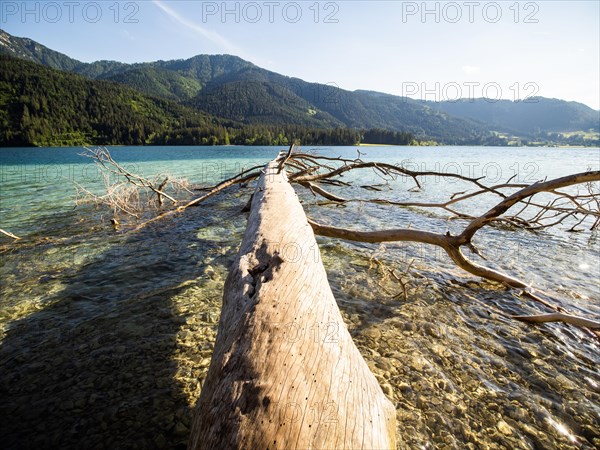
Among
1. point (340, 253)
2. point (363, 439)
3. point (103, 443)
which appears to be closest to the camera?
point (363, 439)

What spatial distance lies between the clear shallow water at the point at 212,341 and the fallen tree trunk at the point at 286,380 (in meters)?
0.95

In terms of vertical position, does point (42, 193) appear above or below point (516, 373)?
Answer: above

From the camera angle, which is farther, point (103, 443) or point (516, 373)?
point (516, 373)

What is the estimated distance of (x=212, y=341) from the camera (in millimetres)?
3037

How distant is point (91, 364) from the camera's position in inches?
105

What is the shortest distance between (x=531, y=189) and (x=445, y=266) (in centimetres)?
283

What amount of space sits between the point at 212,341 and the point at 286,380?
1914 mm

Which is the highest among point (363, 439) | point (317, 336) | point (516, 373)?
point (317, 336)

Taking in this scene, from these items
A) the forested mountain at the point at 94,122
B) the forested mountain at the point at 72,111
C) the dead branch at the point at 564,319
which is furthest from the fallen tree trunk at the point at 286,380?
the forested mountain at the point at 72,111

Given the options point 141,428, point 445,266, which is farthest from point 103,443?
point 445,266

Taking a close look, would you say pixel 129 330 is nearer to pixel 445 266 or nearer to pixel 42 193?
pixel 445 266

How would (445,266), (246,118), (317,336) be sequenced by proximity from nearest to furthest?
1. (317,336)
2. (445,266)
3. (246,118)

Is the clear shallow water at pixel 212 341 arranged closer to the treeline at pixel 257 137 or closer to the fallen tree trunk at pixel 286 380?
the fallen tree trunk at pixel 286 380

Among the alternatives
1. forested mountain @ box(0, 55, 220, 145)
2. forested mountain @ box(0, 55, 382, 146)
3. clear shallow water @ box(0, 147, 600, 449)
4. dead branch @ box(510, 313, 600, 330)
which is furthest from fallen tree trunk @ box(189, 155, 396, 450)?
forested mountain @ box(0, 55, 220, 145)
